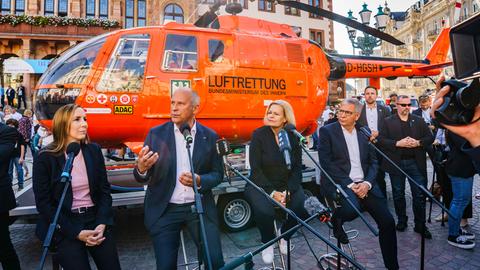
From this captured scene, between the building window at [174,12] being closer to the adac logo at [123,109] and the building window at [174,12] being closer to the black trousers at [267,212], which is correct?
the adac logo at [123,109]

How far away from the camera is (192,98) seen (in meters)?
3.01

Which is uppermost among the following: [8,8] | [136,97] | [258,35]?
[8,8]

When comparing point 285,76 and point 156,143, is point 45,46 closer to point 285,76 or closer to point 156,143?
point 285,76

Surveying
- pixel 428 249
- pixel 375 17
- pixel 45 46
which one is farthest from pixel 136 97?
pixel 45 46

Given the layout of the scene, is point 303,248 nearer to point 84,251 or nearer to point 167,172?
point 167,172

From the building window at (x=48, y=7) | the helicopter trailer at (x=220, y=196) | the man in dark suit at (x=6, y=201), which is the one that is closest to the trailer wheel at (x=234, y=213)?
the helicopter trailer at (x=220, y=196)

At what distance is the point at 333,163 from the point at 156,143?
232 centimetres

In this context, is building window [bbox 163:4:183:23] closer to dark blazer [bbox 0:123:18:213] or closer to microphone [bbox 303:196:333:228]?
dark blazer [bbox 0:123:18:213]

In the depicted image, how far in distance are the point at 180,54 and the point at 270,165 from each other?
9.16 ft

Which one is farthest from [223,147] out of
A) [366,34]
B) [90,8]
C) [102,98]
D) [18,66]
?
[90,8]

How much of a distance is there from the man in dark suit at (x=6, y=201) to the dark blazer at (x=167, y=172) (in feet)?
5.38

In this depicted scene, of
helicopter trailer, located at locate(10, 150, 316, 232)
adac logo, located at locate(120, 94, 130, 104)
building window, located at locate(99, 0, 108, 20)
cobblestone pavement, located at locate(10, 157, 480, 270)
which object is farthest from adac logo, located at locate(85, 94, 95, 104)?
building window, located at locate(99, 0, 108, 20)

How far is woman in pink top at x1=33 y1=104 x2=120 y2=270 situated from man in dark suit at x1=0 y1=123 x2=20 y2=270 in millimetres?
894

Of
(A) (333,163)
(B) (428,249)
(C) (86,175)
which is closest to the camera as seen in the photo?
(C) (86,175)
